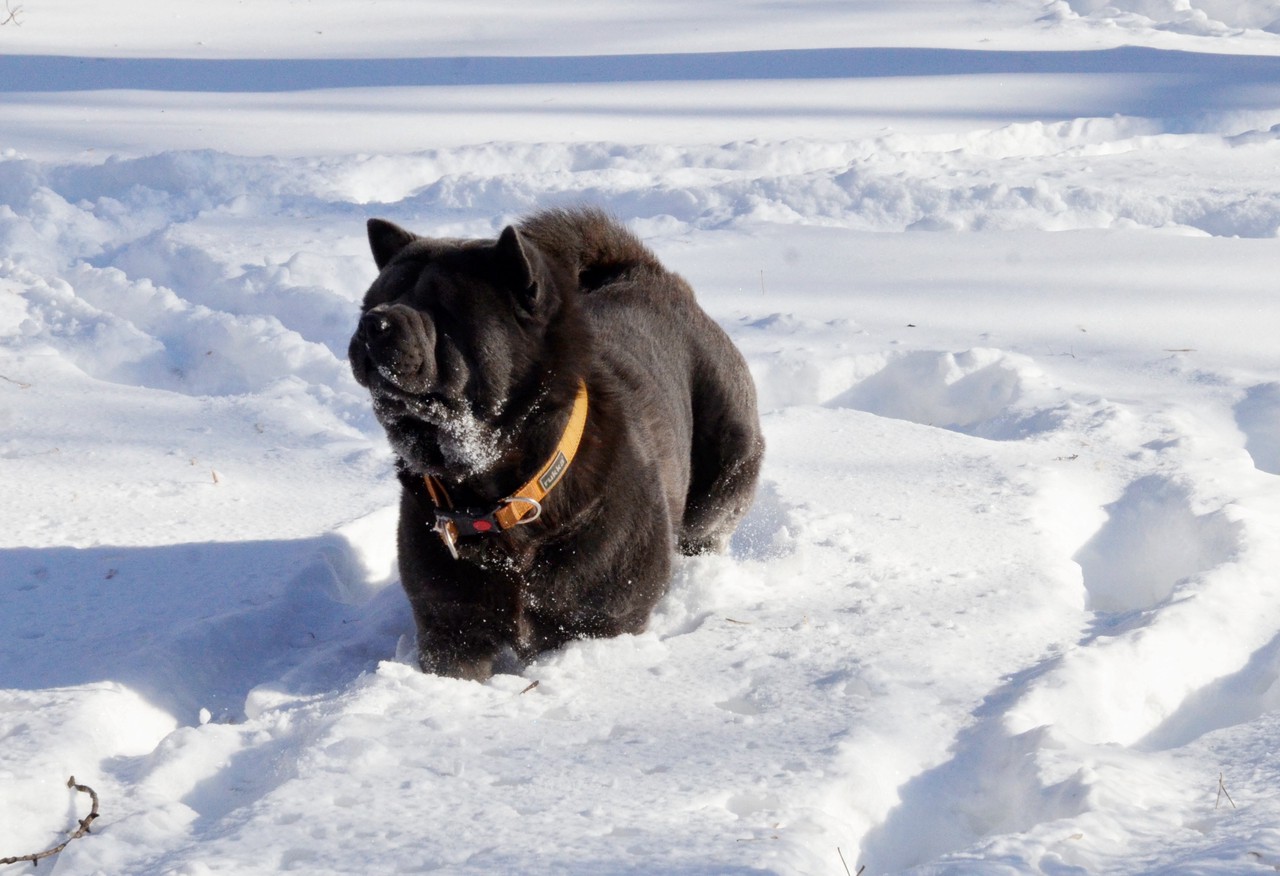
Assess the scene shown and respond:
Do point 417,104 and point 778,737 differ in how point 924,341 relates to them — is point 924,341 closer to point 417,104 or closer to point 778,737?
point 778,737

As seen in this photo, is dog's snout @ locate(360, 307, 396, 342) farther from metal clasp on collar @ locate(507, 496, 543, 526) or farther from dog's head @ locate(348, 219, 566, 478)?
metal clasp on collar @ locate(507, 496, 543, 526)

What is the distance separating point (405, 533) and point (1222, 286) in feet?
14.6

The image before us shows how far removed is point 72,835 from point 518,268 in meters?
1.43

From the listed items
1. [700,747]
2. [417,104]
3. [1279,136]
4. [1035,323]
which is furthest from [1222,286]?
[417,104]

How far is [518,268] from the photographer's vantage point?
276 cm

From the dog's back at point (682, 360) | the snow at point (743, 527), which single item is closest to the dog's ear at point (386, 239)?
the dog's back at point (682, 360)

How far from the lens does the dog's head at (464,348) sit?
2.66m

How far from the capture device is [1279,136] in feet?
29.5

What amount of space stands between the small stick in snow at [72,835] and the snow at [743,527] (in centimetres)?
2

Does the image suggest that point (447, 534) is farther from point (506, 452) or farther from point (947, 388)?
point (947, 388)

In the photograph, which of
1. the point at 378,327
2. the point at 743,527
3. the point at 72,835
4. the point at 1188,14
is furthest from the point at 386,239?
the point at 1188,14

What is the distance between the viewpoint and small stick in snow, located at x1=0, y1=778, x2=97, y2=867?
82.0 inches

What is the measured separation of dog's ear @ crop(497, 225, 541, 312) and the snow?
875mm

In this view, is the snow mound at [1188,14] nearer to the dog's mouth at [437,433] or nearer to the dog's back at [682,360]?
the dog's back at [682,360]
